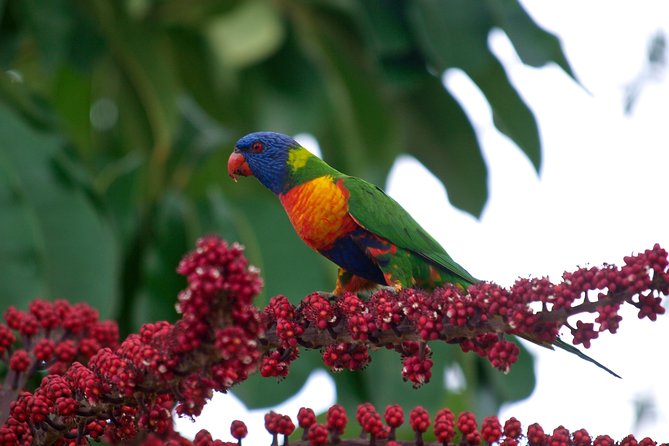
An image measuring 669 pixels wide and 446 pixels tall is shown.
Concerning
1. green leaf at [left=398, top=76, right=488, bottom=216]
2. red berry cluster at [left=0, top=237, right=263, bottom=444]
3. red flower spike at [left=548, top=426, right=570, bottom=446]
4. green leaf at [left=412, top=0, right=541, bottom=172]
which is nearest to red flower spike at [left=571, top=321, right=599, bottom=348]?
red flower spike at [left=548, top=426, right=570, bottom=446]

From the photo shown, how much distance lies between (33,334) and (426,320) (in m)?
1.02

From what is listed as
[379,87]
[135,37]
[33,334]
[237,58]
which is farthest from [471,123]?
[33,334]

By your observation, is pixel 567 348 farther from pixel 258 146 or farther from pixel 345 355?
pixel 258 146

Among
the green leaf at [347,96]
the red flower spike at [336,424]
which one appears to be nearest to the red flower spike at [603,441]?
the red flower spike at [336,424]

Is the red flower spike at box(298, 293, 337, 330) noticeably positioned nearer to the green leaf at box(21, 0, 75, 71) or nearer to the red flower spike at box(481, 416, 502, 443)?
the red flower spike at box(481, 416, 502, 443)

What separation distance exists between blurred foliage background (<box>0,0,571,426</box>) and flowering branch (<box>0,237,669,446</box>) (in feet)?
4.51

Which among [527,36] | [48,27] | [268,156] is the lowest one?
[268,156]

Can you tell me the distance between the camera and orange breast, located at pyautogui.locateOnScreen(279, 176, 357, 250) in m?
2.39

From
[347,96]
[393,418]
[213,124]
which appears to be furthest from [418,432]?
[347,96]

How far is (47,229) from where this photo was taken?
3377 mm

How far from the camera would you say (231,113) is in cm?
501

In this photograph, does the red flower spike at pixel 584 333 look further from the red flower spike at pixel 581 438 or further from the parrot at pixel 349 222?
the parrot at pixel 349 222

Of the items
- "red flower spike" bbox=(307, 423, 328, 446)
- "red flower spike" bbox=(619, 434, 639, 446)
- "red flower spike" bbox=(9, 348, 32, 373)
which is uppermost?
"red flower spike" bbox=(9, 348, 32, 373)

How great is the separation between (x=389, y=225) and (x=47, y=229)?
1.50 meters
